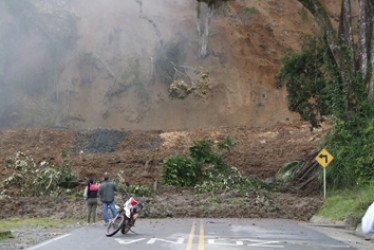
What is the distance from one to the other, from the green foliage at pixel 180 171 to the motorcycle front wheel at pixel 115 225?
46.5 ft

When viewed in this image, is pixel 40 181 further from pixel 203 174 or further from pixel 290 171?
pixel 290 171

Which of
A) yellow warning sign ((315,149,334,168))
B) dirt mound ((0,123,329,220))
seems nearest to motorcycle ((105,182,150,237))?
dirt mound ((0,123,329,220))

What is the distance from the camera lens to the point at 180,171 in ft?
92.4

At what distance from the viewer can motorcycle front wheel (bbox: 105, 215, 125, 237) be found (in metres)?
13.0

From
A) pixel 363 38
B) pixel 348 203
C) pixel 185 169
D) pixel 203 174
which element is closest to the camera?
pixel 348 203

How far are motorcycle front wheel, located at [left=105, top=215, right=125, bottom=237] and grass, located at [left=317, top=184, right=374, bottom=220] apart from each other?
8.72m

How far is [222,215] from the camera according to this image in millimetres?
21281

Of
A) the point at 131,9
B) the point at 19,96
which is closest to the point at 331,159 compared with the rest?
the point at 19,96

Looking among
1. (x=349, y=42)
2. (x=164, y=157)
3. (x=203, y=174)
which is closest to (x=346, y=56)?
(x=349, y=42)

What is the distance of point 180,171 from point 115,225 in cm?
1492

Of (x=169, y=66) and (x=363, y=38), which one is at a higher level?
(x=169, y=66)

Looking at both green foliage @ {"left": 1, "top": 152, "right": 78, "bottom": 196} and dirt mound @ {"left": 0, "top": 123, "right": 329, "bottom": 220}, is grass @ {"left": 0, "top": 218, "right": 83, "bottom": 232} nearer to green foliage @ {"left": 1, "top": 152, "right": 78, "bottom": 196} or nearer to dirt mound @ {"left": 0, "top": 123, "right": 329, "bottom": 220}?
dirt mound @ {"left": 0, "top": 123, "right": 329, "bottom": 220}

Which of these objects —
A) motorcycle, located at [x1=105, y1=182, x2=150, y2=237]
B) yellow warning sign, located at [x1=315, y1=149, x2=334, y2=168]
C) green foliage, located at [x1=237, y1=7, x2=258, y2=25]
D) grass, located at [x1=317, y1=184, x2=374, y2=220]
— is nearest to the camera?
motorcycle, located at [x1=105, y1=182, x2=150, y2=237]

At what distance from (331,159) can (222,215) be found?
5796 mm
